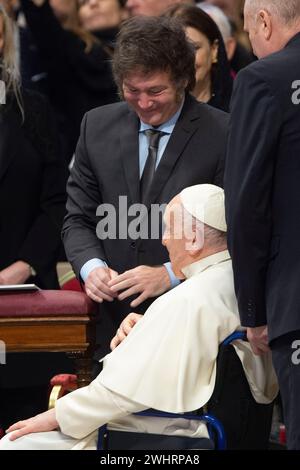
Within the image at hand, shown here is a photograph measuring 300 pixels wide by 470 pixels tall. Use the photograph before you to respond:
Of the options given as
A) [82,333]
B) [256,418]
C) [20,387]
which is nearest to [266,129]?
[256,418]

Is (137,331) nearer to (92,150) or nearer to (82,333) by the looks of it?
(82,333)

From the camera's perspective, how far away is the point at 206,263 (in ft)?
13.5

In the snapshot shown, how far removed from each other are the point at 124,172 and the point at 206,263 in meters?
0.91

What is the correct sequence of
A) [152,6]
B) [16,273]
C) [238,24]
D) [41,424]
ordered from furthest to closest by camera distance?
[238,24]
[152,6]
[16,273]
[41,424]

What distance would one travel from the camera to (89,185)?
496cm

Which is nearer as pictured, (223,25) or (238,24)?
(223,25)

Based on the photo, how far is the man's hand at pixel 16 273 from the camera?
17.8ft

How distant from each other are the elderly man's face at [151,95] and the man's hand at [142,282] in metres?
0.65

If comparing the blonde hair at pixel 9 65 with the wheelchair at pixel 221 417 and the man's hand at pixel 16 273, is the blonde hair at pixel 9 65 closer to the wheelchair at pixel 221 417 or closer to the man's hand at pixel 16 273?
the man's hand at pixel 16 273

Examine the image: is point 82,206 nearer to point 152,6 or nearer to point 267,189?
point 267,189

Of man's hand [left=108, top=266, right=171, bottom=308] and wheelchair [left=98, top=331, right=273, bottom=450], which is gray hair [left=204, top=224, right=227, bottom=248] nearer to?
wheelchair [left=98, top=331, right=273, bottom=450]

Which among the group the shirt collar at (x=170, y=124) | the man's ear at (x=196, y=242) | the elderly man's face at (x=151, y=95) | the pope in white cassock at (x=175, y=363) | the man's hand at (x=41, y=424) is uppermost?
the elderly man's face at (x=151, y=95)

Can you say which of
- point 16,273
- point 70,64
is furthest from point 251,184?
point 70,64

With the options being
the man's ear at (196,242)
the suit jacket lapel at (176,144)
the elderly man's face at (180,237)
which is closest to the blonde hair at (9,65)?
the suit jacket lapel at (176,144)
